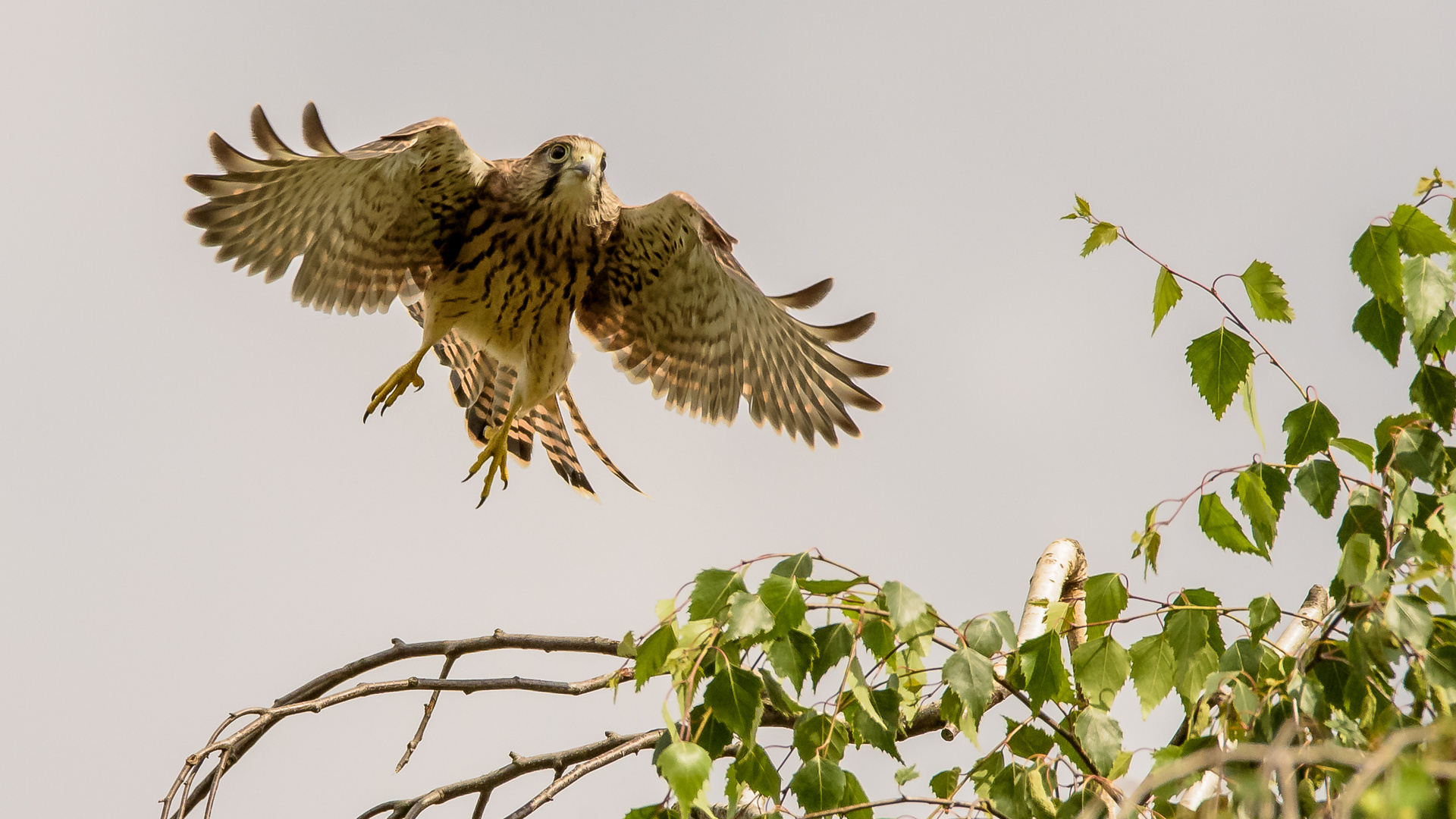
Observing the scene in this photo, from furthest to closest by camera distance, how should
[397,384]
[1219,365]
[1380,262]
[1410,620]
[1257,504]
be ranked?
[397,384] < [1219,365] < [1257,504] < [1380,262] < [1410,620]

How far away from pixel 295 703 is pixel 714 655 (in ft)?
4.49

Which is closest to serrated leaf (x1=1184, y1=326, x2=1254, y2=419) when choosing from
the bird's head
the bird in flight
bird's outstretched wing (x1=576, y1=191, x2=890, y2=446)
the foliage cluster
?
the foliage cluster

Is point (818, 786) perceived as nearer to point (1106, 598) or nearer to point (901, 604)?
point (901, 604)

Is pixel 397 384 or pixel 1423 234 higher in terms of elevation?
pixel 397 384

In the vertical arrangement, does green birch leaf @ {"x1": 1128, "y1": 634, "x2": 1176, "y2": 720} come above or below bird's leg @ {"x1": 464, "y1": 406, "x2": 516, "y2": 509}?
below

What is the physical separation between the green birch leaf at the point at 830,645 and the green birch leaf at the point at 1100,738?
0.48 m

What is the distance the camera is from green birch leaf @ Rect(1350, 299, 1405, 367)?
250cm

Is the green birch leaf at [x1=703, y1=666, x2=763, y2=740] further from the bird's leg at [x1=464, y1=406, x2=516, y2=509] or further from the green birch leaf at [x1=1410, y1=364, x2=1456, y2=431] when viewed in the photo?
the bird's leg at [x1=464, y1=406, x2=516, y2=509]

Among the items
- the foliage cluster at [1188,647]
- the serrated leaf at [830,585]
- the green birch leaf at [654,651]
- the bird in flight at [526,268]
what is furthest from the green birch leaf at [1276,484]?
the bird in flight at [526,268]

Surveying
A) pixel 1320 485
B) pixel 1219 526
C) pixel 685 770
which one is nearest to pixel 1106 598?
pixel 1219 526

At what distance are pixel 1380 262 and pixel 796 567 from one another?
1258 mm

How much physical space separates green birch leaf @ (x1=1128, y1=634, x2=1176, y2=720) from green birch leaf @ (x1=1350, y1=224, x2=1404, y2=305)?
81 centimetres

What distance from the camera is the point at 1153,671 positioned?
2494 mm

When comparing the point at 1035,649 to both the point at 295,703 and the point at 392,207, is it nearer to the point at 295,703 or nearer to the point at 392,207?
the point at 295,703
